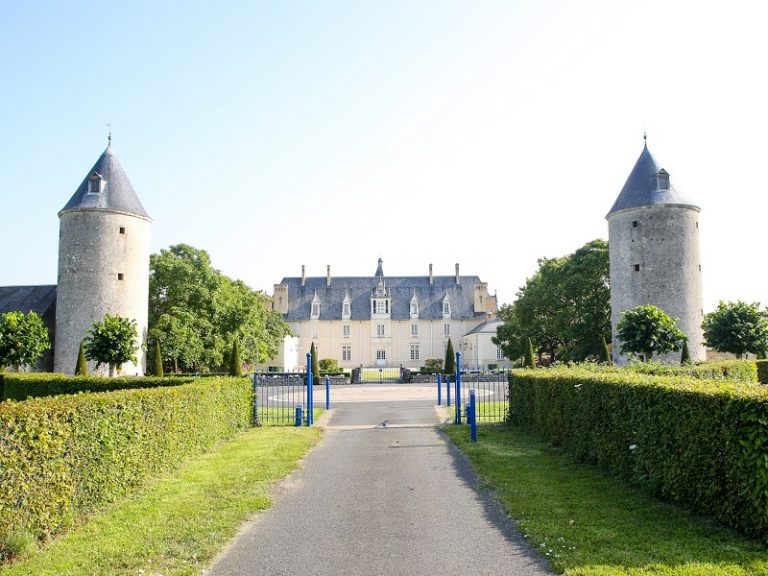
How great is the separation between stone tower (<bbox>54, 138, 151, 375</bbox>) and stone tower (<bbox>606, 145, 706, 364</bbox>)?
1062 inches

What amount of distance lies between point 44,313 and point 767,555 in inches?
1529

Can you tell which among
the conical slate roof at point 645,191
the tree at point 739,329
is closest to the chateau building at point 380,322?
the conical slate roof at point 645,191

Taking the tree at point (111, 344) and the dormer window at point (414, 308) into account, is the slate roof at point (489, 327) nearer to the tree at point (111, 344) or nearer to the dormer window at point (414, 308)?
the dormer window at point (414, 308)

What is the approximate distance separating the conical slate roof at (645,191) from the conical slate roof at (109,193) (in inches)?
1081

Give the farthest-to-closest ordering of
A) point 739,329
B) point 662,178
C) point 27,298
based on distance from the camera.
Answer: point 27,298 → point 662,178 → point 739,329

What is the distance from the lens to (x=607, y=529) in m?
6.89

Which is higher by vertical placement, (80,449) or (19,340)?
(19,340)

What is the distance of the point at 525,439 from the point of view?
14.4 metres

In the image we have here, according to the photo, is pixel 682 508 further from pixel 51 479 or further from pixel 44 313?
pixel 44 313

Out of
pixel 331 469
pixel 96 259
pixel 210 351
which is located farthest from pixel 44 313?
pixel 331 469

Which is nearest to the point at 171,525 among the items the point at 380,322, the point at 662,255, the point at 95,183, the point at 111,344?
the point at 111,344

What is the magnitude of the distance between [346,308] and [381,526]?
61.8 metres

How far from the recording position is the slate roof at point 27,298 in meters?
37.0

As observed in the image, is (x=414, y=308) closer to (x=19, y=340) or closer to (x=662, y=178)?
(x=662, y=178)
